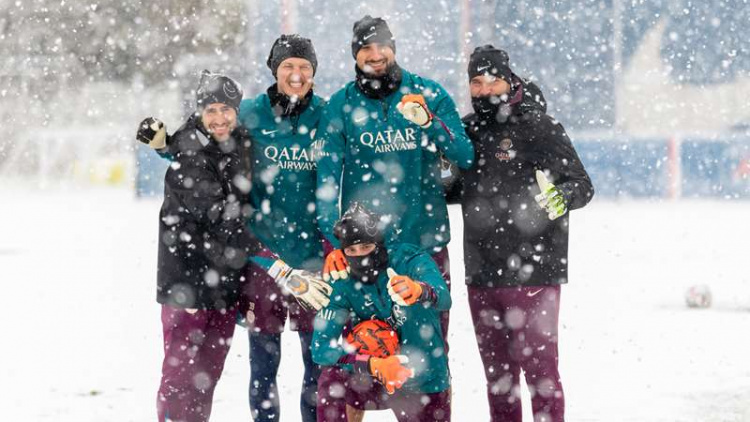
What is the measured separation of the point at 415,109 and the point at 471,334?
3749mm

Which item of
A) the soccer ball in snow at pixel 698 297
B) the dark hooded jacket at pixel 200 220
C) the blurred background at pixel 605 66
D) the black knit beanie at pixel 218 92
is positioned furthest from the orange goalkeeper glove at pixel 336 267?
the blurred background at pixel 605 66

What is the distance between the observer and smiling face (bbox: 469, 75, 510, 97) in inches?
161

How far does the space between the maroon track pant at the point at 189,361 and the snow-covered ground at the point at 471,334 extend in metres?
0.97

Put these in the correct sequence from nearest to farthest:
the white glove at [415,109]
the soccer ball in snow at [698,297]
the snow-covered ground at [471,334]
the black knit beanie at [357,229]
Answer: the black knit beanie at [357,229], the white glove at [415,109], the snow-covered ground at [471,334], the soccer ball in snow at [698,297]

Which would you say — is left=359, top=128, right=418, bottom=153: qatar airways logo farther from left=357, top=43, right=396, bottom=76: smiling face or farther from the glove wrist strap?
the glove wrist strap

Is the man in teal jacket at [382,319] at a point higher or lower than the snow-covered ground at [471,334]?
higher

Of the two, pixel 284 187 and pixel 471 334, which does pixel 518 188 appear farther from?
pixel 471 334

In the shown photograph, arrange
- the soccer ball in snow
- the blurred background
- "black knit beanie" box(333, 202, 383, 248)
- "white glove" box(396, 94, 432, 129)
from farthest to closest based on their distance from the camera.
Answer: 1. the blurred background
2. the soccer ball in snow
3. "white glove" box(396, 94, 432, 129)
4. "black knit beanie" box(333, 202, 383, 248)

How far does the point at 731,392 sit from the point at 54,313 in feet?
18.5

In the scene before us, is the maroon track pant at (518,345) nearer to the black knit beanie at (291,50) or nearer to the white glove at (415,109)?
the white glove at (415,109)

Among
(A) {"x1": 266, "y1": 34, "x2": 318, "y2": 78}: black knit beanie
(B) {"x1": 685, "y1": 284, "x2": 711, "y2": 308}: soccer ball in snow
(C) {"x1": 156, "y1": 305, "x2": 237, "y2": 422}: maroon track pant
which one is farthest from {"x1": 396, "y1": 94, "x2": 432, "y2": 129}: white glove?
(B) {"x1": 685, "y1": 284, "x2": 711, "y2": 308}: soccer ball in snow

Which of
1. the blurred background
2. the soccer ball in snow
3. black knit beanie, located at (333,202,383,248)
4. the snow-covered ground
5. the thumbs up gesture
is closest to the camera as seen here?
the thumbs up gesture

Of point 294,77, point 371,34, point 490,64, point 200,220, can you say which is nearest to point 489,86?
point 490,64

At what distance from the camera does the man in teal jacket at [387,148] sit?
399 cm
